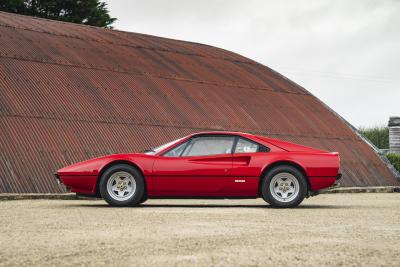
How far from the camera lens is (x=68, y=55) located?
2041 cm

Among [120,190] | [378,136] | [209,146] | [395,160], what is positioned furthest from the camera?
[378,136]

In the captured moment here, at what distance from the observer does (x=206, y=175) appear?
36.9 feet

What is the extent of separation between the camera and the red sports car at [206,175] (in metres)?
11.1

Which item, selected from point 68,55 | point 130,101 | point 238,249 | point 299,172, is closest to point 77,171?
point 299,172

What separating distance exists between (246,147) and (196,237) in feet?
14.8

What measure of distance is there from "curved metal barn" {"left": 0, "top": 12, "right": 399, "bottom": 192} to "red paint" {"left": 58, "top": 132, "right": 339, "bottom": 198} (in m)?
3.41

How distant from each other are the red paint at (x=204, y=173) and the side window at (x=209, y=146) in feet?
0.42

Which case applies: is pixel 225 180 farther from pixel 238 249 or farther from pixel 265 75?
pixel 265 75

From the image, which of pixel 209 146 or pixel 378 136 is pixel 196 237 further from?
pixel 378 136

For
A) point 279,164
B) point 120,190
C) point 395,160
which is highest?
point 279,164

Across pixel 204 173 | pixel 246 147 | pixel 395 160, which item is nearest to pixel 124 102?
pixel 246 147

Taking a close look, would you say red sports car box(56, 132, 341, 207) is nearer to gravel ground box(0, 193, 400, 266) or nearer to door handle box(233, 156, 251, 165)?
door handle box(233, 156, 251, 165)

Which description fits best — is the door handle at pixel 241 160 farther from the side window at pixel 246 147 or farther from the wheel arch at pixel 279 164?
A: the wheel arch at pixel 279 164

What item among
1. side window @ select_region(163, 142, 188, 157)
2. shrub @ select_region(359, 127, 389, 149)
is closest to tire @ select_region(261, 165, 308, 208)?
side window @ select_region(163, 142, 188, 157)
